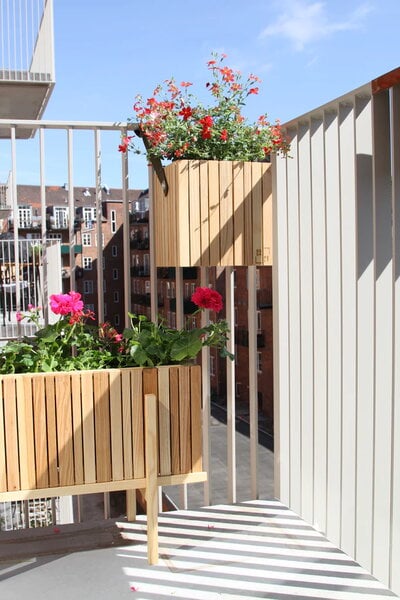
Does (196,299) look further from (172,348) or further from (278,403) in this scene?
(278,403)

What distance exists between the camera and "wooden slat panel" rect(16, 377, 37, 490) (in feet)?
7.26

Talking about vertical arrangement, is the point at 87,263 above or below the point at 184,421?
above

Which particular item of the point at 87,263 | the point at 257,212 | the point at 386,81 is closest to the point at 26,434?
the point at 257,212

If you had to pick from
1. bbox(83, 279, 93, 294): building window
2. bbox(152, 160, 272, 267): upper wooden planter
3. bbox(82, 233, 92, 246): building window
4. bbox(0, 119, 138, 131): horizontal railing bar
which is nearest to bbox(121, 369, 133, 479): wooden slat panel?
bbox(152, 160, 272, 267): upper wooden planter

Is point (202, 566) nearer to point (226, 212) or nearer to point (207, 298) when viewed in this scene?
point (207, 298)

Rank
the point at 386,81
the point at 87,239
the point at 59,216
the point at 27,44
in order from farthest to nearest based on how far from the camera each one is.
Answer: the point at 87,239, the point at 59,216, the point at 27,44, the point at 386,81

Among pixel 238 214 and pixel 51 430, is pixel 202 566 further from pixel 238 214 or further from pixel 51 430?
pixel 238 214

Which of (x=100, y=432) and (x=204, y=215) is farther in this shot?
(x=204, y=215)

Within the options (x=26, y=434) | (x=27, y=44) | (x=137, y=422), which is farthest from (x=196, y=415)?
(x=27, y=44)

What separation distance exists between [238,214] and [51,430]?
3.73ft

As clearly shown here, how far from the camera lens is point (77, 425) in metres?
2.28

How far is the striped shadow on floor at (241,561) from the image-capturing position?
7.01ft

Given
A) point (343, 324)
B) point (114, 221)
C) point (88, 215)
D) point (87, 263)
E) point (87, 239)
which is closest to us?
point (343, 324)

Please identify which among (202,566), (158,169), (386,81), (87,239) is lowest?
(202,566)
